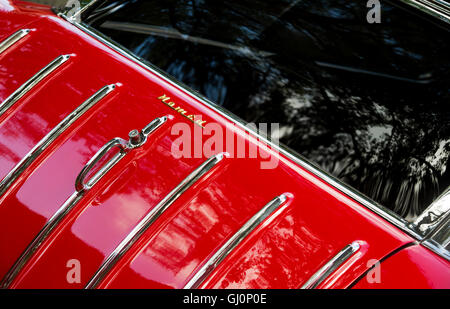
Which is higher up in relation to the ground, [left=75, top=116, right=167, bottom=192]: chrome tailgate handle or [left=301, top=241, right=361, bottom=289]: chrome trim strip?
[left=75, top=116, right=167, bottom=192]: chrome tailgate handle

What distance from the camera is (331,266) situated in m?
1.16

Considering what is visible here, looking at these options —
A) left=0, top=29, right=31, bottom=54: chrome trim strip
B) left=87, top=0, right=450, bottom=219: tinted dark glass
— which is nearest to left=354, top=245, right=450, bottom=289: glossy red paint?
left=87, top=0, right=450, bottom=219: tinted dark glass

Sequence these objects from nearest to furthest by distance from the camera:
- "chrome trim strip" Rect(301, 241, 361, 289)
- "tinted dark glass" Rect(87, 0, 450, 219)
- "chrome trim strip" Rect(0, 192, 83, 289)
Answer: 1. "chrome trim strip" Rect(301, 241, 361, 289)
2. "chrome trim strip" Rect(0, 192, 83, 289)
3. "tinted dark glass" Rect(87, 0, 450, 219)

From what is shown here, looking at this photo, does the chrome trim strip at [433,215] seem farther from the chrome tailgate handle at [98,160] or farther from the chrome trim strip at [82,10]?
the chrome trim strip at [82,10]

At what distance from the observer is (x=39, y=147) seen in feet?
4.58

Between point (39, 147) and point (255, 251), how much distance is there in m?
0.67

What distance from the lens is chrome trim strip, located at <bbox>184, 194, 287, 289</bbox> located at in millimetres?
1164

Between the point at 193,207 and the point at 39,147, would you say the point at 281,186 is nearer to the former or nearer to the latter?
the point at 193,207

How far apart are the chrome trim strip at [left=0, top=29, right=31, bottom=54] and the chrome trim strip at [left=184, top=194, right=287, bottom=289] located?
100 cm

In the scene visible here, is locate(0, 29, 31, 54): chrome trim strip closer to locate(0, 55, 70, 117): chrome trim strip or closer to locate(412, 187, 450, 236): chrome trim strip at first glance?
locate(0, 55, 70, 117): chrome trim strip

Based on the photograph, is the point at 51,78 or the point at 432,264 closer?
the point at 432,264

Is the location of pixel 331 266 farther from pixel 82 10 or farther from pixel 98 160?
pixel 82 10

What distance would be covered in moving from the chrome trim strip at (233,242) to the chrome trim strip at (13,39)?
39.5 inches
